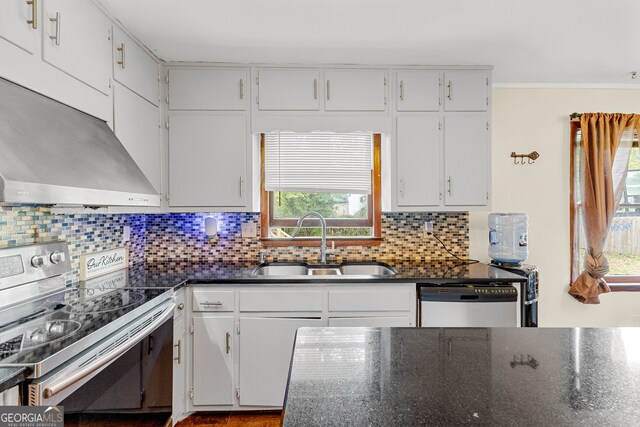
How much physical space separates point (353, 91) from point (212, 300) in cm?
A: 176

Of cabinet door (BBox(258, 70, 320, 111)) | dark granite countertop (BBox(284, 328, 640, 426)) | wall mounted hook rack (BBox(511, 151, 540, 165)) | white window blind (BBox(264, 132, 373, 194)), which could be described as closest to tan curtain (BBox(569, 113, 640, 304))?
wall mounted hook rack (BBox(511, 151, 540, 165))

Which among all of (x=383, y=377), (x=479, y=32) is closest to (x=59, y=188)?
(x=383, y=377)

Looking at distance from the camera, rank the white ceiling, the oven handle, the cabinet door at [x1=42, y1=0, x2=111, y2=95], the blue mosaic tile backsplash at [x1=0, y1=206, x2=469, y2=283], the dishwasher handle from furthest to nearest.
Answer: the blue mosaic tile backsplash at [x1=0, y1=206, x2=469, y2=283], the dishwasher handle, the white ceiling, the cabinet door at [x1=42, y1=0, x2=111, y2=95], the oven handle

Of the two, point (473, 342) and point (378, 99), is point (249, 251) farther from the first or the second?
point (473, 342)

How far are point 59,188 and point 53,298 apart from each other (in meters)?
0.81

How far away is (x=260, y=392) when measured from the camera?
2186 mm

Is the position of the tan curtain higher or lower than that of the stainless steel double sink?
higher

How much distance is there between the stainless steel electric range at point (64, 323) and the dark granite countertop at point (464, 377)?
0.75 m

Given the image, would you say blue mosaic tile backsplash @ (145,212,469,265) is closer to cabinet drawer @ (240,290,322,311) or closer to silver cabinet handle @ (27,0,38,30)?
cabinet drawer @ (240,290,322,311)

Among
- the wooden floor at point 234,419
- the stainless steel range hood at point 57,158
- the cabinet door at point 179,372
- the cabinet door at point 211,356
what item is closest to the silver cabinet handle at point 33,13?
the stainless steel range hood at point 57,158

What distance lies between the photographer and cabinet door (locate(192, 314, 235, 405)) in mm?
2160

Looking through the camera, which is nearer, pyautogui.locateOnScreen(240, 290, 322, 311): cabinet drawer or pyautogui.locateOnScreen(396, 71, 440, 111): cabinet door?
pyautogui.locateOnScreen(240, 290, 322, 311): cabinet drawer

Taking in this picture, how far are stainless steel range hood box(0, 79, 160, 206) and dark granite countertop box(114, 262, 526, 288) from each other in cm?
58

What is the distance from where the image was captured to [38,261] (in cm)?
164
